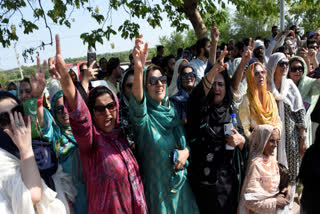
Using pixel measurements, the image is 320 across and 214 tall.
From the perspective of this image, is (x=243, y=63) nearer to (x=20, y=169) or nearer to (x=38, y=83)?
(x=38, y=83)

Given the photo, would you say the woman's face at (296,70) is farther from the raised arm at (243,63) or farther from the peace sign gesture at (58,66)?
the peace sign gesture at (58,66)

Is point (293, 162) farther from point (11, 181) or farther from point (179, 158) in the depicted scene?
point (11, 181)

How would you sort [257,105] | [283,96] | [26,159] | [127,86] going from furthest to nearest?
[283,96], [257,105], [127,86], [26,159]

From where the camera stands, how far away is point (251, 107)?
3.22 meters

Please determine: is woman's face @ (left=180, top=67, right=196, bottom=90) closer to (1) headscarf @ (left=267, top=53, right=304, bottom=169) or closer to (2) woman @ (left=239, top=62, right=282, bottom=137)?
(2) woman @ (left=239, top=62, right=282, bottom=137)

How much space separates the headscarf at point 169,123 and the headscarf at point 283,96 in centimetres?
177

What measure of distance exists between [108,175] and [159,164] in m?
0.41

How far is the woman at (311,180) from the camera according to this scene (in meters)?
1.54

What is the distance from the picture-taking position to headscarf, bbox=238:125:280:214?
2.41 m

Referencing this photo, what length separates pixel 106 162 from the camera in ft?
6.46

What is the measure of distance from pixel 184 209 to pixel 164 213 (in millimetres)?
180

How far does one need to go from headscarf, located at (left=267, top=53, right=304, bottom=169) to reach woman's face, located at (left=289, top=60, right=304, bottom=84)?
34 cm

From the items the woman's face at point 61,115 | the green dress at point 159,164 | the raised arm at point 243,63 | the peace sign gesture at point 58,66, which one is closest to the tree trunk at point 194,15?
the raised arm at point 243,63

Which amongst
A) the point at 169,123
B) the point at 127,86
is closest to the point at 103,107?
the point at 169,123
